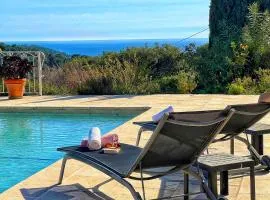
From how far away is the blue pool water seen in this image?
625 centimetres

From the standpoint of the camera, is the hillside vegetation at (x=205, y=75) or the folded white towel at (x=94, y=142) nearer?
the folded white towel at (x=94, y=142)

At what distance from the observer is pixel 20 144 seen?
7.65m

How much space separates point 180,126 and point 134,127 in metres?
4.30

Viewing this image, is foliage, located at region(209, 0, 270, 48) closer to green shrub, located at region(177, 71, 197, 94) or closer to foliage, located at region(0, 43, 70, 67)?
green shrub, located at region(177, 71, 197, 94)

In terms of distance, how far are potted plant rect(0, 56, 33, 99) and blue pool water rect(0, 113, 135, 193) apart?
51.7 inches

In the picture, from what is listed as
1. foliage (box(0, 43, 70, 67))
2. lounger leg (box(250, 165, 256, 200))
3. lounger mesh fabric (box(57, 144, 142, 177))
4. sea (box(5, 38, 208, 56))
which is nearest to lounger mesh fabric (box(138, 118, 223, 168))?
lounger mesh fabric (box(57, 144, 142, 177))

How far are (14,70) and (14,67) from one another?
0.06 meters

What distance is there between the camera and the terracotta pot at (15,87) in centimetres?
1136

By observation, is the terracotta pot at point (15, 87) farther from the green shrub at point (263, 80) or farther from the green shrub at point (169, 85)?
the green shrub at point (263, 80)

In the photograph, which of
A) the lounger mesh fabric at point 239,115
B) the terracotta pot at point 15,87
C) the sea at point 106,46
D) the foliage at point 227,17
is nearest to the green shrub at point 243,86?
the foliage at point 227,17

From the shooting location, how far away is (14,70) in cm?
1127

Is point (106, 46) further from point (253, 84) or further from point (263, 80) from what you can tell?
point (263, 80)

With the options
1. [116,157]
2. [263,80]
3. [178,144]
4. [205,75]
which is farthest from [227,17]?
[178,144]

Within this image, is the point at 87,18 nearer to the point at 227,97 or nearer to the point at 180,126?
the point at 227,97
